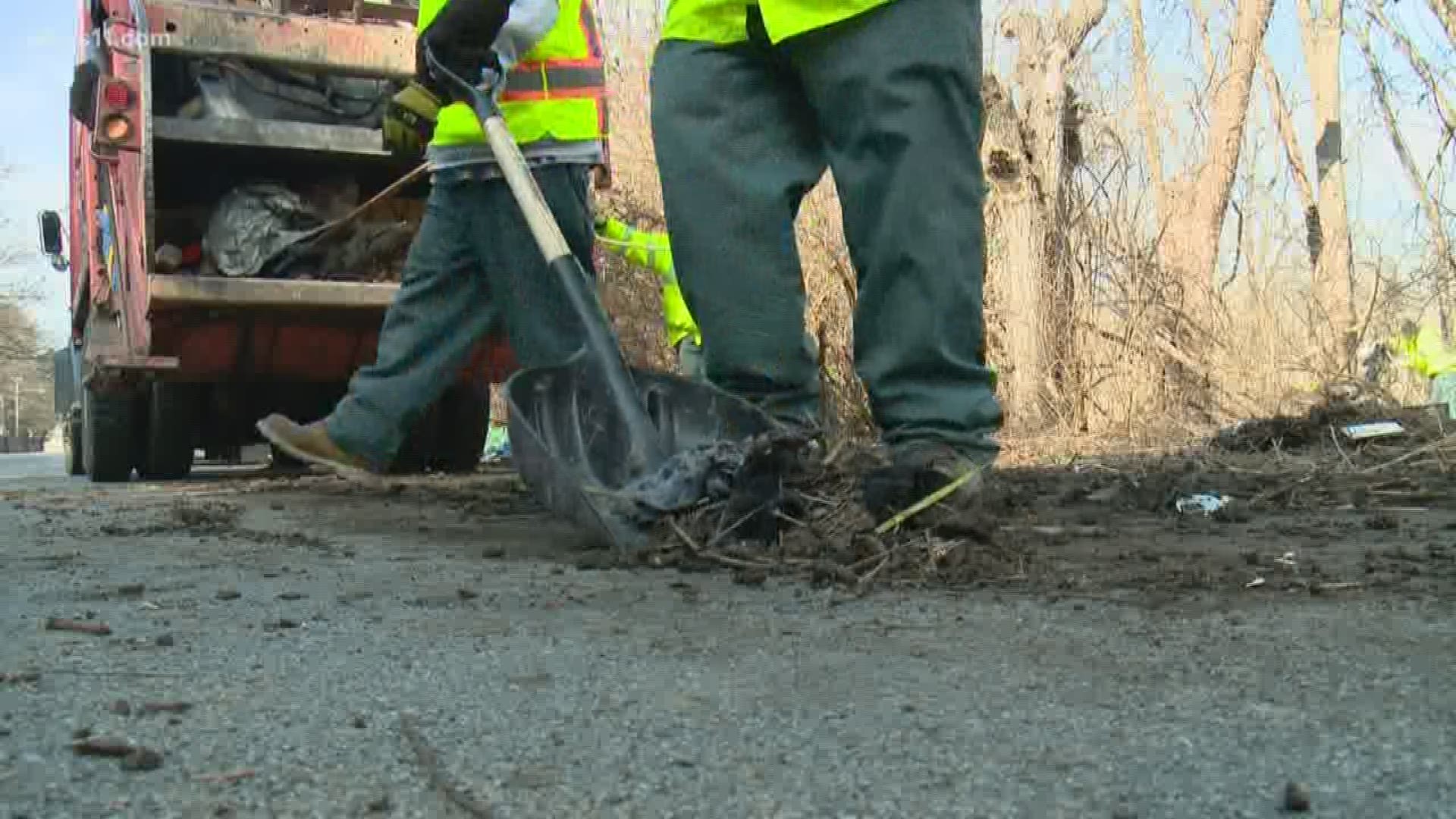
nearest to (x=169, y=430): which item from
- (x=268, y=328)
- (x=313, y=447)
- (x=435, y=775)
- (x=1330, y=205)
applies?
(x=268, y=328)

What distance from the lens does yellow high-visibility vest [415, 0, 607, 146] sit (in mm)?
3957

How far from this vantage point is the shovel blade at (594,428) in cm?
251

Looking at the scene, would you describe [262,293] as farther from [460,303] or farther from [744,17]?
[744,17]

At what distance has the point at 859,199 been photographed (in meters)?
2.56

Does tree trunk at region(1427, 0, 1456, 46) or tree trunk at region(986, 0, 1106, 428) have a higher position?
tree trunk at region(1427, 0, 1456, 46)

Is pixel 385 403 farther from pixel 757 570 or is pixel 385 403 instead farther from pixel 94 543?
pixel 757 570

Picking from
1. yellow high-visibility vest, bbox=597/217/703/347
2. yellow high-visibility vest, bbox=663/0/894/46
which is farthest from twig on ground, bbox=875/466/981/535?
yellow high-visibility vest, bbox=597/217/703/347

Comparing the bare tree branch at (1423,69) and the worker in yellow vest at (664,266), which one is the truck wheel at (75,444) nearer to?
the worker in yellow vest at (664,266)

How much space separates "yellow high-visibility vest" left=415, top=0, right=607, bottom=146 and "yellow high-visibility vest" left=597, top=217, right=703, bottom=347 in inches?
100

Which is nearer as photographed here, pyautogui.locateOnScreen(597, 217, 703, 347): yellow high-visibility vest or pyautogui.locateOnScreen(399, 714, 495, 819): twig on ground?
→ pyautogui.locateOnScreen(399, 714, 495, 819): twig on ground

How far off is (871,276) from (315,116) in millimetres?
4170

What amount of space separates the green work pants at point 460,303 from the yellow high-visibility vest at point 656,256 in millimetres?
2473

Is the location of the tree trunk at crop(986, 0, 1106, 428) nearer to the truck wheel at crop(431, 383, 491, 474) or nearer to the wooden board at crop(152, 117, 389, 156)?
the truck wheel at crop(431, 383, 491, 474)

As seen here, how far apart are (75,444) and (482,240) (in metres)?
6.59
